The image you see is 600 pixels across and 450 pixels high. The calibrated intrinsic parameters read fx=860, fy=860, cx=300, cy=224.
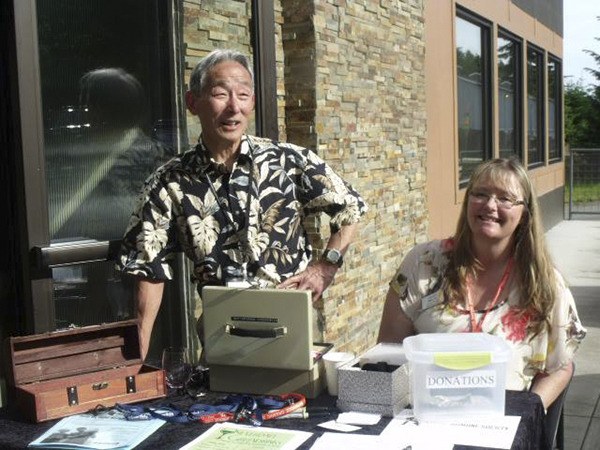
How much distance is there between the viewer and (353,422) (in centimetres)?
232

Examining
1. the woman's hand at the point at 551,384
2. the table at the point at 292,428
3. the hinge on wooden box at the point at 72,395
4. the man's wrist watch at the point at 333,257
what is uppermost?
Answer: the man's wrist watch at the point at 333,257

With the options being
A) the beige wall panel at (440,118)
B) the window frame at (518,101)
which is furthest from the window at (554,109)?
the beige wall panel at (440,118)

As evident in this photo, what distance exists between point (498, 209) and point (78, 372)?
1513mm

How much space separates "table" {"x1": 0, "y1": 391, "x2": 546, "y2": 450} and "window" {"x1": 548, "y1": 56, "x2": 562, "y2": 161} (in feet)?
48.3

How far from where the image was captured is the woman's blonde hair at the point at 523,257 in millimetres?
2930

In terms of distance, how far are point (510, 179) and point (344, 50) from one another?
3.02 meters

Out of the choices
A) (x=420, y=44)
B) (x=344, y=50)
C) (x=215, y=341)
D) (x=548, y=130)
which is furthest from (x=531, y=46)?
(x=215, y=341)

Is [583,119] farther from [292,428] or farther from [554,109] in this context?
[292,428]

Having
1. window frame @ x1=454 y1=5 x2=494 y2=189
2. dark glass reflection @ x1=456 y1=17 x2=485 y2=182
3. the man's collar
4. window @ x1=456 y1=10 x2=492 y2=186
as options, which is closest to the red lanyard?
the man's collar

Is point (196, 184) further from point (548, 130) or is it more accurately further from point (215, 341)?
point (548, 130)

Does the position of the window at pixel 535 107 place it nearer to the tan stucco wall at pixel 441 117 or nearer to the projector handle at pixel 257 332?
the tan stucco wall at pixel 441 117

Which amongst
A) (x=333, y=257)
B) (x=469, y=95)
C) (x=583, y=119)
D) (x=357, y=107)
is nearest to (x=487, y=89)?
(x=469, y=95)

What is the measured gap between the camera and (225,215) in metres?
3.11

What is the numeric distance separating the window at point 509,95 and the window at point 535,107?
116 centimetres
